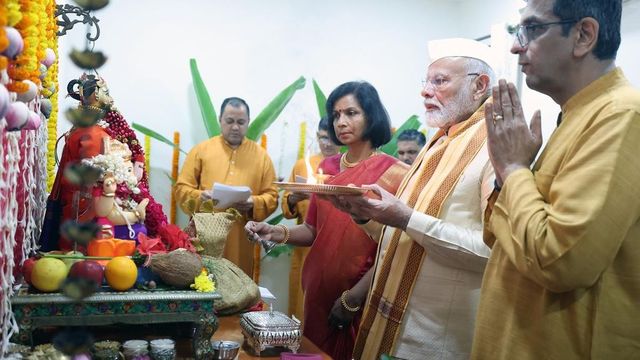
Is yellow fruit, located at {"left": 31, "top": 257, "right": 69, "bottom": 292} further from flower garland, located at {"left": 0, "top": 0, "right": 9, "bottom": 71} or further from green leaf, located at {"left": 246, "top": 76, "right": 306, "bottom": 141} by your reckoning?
green leaf, located at {"left": 246, "top": 76, "right": 306, "bottom": 141}

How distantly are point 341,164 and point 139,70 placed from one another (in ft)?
→ 10.6

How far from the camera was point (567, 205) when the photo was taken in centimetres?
114

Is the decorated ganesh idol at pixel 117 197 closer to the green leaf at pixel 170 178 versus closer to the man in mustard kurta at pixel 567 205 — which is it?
the man in mustard kurta at pixel 567 205

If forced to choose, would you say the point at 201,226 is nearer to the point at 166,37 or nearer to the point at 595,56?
the point at 595,56

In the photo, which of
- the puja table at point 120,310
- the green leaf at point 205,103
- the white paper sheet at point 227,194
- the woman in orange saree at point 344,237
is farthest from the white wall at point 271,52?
the puja table at point 120,310

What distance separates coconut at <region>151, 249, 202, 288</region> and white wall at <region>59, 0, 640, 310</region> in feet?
12.5

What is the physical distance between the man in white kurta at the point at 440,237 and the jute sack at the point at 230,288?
1.42 ft

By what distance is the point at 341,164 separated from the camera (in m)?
2.91

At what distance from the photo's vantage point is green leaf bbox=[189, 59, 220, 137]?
5375 millimetres

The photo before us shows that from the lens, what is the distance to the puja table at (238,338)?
1.85 m

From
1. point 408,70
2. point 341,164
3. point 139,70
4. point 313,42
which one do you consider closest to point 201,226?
point 341,164

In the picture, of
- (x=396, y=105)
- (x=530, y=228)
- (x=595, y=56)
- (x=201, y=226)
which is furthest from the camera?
(x=396, y=105)

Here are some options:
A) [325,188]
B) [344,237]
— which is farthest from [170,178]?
[325,188]

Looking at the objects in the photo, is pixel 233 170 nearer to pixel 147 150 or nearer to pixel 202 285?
pixel 147 150
